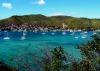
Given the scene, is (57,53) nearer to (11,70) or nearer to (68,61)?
(68,61)

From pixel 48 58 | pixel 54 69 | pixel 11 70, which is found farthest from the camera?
pixel 11 70

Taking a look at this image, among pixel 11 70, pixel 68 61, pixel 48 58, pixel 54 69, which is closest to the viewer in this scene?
pixel 54 69

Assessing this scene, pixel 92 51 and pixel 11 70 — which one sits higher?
pixel 92 51

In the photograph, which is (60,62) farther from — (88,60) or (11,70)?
(11,70)

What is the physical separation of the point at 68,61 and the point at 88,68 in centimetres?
226

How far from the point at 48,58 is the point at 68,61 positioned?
210 cm

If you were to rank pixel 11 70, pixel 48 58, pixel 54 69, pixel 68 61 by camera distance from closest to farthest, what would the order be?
pixel 54 69 → pixel 48 58 → pixel 68 61 → pixel 11 70

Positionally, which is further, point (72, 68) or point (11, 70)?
point (11, 70)

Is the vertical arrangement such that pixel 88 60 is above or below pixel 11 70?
above

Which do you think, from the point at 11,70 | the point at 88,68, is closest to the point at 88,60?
the point at 88,68

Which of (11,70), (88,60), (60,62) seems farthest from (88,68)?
(11,70)

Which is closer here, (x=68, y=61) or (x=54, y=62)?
(x=54, y=62)

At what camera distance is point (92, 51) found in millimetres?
20469

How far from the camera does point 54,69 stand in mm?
18734
